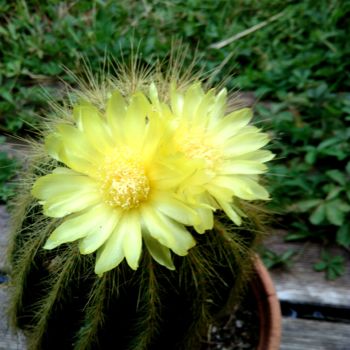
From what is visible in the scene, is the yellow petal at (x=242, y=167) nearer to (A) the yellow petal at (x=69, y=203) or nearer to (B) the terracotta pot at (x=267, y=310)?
(A) the yellow petal at (x=69, y=203)

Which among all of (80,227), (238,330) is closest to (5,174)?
(238,330)

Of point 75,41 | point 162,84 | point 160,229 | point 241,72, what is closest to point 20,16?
point 75,41

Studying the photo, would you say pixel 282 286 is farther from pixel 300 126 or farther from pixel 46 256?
pixel 46 256

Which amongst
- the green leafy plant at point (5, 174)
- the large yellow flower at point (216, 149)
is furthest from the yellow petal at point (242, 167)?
the green leafy plant at point (5, 174)

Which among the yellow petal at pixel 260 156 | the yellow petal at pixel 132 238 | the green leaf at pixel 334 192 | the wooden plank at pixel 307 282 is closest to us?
the yellow petal at pixel 132 238

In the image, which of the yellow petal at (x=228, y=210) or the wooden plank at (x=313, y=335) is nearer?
the yellow petal at (x=228, y=210)

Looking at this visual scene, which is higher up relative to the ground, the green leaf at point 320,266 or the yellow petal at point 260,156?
the green leaf at point 320,266

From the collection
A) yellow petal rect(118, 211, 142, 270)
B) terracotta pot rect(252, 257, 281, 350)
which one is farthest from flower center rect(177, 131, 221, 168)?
terracotta pot rect(252, 257, 281, 350)

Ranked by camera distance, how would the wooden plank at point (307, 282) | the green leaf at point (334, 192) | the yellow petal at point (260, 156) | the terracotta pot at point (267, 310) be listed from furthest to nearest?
the green leaf at point (334, 192)
the wooden plank at point (307, 282)
the terracotta pot at point (267, 310)
the yellow petal at point (260, 156)

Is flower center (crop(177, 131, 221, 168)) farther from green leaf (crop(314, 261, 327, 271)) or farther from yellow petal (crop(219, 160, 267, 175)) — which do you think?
green leaf (crop(314, 261, 327, 271))
